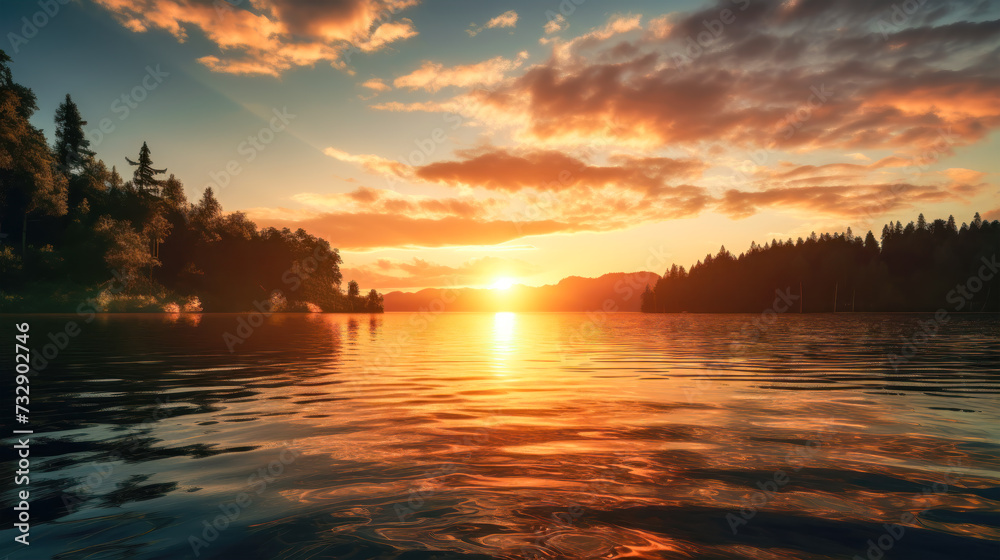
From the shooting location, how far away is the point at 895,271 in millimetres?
167875

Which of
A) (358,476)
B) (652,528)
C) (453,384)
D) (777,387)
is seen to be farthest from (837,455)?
(453,384)

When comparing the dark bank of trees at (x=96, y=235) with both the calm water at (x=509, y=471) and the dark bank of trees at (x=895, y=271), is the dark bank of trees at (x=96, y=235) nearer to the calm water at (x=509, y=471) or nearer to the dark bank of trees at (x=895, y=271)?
the calm water at (x=509, y=471)

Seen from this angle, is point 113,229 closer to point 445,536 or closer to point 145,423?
point 145,423

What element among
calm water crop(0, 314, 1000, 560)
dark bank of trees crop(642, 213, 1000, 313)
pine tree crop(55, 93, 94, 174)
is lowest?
calm water crop(0, 314, 1000, 560)

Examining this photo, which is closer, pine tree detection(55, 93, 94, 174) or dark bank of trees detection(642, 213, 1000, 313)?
pine tree detection(55, 93, 94, 174)

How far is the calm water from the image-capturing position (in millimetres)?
4645

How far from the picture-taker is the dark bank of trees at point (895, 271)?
15662 centimetres

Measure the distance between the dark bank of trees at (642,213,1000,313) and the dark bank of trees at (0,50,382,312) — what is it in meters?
186

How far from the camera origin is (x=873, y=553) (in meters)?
4.50

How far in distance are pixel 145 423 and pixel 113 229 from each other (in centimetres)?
10824

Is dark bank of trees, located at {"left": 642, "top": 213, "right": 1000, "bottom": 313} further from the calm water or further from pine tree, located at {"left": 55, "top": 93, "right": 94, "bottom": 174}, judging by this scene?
pine tree, located at {"left": 55, "top": 93, "right": 94, "bottom": 174}

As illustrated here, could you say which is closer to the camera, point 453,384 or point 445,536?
point 445,536

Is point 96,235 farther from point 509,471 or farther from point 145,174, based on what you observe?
point 509,471

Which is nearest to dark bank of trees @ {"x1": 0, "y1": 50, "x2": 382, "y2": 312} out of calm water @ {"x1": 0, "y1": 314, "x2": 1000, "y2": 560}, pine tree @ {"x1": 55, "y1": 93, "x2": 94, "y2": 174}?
pine tree @ {"x1": 55, "y1": 93, "x2": 94, "y2": 174}
